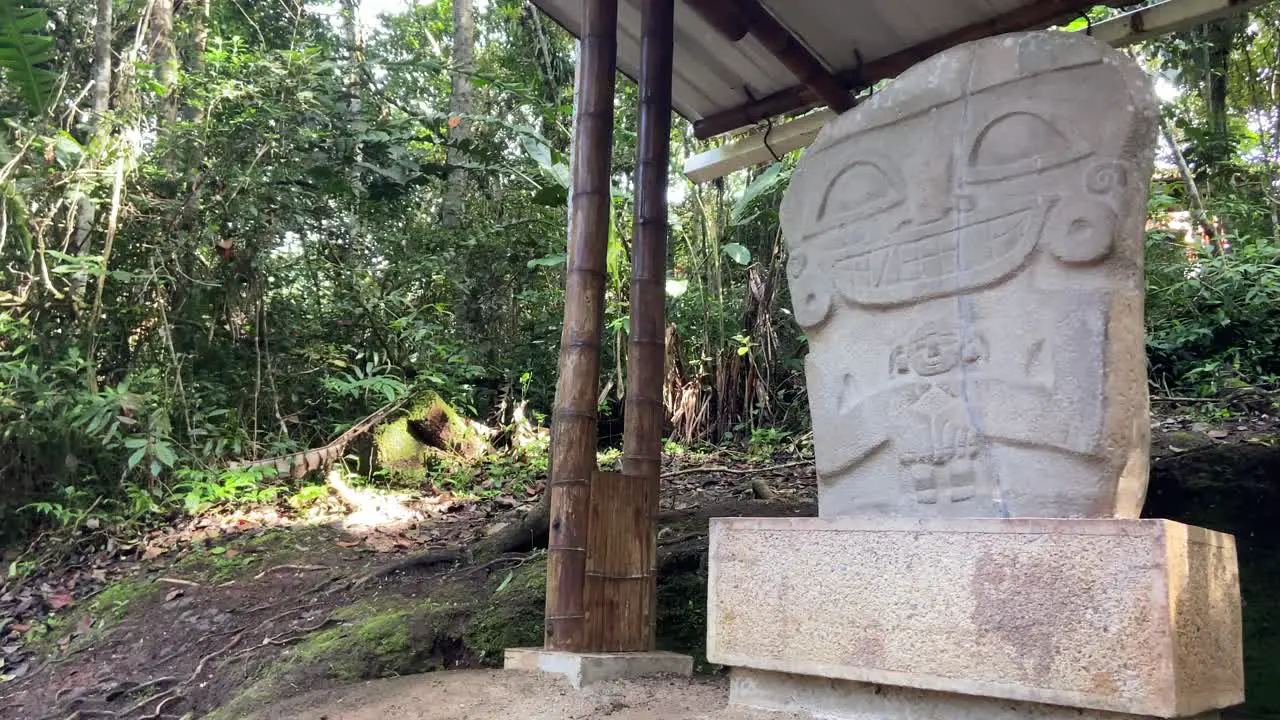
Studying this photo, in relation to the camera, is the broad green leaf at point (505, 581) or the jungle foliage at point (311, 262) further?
the jungle foliage at point (311, 262)

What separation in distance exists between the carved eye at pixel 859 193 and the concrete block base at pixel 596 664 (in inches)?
64.1

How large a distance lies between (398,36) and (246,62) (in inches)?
209

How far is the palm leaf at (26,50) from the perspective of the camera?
197 inches

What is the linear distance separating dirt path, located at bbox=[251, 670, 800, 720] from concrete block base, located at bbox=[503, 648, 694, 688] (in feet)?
0.14

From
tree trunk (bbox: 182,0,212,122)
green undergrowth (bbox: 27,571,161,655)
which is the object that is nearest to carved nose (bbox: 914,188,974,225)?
green undergrowth (bbox: 27,571,161,655)

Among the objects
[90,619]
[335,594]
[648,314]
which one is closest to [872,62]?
[648,314]

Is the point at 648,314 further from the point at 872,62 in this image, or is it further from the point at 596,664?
the point at 872,62

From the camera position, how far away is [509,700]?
2590 mm

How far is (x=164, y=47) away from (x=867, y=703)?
6.99 m

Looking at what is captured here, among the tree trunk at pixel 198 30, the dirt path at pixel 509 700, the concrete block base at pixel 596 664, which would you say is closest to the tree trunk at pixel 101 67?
the tree trunk at pixel 198 30

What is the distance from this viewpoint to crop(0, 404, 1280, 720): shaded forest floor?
→ 3.45m

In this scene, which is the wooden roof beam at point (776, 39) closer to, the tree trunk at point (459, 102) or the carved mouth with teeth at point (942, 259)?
the carved mouth with teeth at point (942, 259)

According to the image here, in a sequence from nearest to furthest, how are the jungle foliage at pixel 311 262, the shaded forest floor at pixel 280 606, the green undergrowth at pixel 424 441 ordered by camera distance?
the shaded forest floor at pixel 280 606 → the jungle foliage at pixel 311 262 → the green undergrowth at pixel 424 441

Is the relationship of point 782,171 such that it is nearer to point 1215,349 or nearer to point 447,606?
point 1215,349
